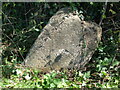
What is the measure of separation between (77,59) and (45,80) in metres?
0.82

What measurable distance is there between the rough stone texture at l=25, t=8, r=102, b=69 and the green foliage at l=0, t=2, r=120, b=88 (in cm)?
→ 18

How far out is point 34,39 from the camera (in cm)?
432

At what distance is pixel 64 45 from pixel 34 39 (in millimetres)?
858

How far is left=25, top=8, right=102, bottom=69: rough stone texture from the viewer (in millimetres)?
3691

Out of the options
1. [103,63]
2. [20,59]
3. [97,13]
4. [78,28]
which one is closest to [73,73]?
[103,63]

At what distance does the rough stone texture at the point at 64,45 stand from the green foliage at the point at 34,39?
18cm

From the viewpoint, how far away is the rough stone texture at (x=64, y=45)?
145 inches

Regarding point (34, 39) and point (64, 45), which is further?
point (34, 39)

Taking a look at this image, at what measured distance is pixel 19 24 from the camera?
15.2 ft

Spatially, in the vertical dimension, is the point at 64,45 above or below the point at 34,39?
below

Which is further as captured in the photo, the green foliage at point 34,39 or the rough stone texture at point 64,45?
the rough stone texture at point 64,45

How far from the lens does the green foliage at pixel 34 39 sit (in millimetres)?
3291

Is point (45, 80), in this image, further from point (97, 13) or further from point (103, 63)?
point (97, 13)

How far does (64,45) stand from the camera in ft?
12.1
